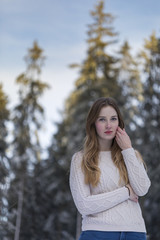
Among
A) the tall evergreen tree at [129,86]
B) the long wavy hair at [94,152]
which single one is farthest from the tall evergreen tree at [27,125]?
the long wavy hair at [94,152]

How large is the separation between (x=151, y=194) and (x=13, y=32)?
42.3 feet

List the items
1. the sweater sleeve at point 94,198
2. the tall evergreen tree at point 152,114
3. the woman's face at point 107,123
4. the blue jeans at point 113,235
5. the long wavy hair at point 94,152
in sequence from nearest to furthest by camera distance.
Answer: the blue jeans at point 113,235
the sweater sleeve at point 94,198
the long wavy hair at point 94,152
the woman's face at point 107,123
the tall evergreen tree at point 152,114

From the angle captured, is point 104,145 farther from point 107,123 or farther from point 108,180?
point 108,180

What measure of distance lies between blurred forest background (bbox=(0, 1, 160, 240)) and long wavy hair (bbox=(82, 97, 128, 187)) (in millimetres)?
16293

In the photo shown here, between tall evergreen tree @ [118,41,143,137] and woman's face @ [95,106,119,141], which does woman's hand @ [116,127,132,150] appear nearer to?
woman's face @ [95,106,119,141]

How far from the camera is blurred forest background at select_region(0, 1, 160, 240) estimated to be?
2267 centimetres

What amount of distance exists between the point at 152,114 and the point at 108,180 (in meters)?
20.0

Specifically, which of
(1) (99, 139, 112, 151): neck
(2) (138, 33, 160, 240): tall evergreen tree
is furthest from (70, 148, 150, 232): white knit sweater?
(2) (138, 33, 160, 240): tall evergreen tree

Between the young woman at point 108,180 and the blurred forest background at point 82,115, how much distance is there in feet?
53.6

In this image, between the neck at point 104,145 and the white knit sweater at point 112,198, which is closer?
the white knit sweater at point 112,198

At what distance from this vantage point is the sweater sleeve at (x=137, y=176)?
387cm

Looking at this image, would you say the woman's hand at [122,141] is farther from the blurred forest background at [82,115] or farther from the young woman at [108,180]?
the blurred forest background at [82,115]

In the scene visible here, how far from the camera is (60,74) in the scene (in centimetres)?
2780

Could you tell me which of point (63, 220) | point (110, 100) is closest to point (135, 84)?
point (63, 220)
